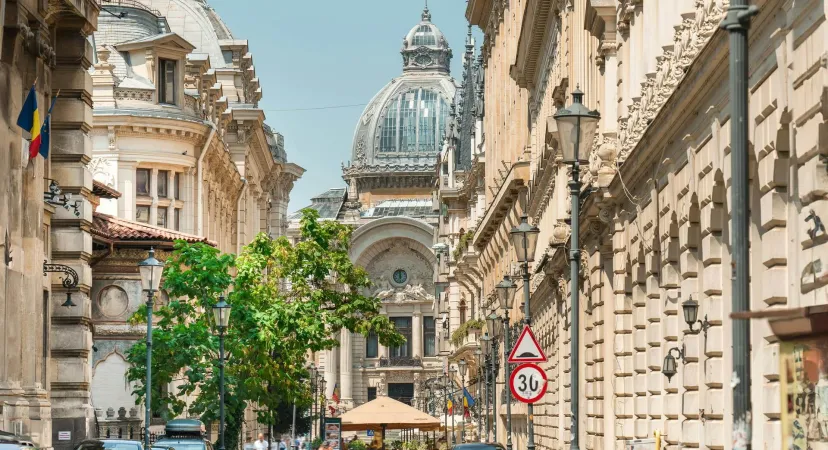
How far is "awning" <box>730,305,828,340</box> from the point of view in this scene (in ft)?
26.1

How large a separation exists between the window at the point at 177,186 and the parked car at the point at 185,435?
76.8 ft

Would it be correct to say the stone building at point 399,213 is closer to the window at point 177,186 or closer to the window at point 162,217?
the window at point 177,186

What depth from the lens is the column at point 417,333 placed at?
15438 centimetres

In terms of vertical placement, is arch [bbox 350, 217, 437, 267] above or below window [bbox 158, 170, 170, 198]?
above

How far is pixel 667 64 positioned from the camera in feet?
72.0

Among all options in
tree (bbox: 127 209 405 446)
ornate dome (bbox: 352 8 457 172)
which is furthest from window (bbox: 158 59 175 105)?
ornate dome (bbox: 352 8 457 172)

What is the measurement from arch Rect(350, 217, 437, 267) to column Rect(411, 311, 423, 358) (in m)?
7.26

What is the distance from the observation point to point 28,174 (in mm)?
27922

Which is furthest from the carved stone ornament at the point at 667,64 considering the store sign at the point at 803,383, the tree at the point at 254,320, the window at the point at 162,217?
the window at the point at 162,217

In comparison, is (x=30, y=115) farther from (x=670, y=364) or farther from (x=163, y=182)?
(x=163, y=182)

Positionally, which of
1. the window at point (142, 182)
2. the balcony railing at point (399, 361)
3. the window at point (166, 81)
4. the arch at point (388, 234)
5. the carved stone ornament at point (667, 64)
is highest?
the arch at point (388, 234)

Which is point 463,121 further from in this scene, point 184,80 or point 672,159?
point 672,159

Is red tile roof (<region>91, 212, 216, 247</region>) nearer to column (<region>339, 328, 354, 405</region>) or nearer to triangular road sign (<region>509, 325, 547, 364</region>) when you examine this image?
triangular road sign (<region>509, 325, 547, 364</region>)

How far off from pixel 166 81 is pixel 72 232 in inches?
1236
